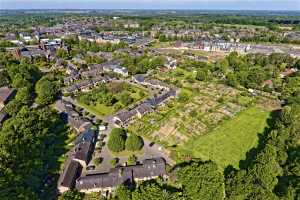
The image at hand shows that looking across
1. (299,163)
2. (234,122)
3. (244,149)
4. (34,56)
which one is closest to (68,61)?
(34,56)

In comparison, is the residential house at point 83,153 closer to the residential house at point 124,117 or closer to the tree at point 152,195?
the residential house at point 124,117

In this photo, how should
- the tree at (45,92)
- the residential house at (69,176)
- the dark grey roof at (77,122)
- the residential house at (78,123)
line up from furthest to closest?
the tree at (45,92) < the dark grey roof at (77,122) < the residential house at (78,123) < the residential house at (69,176)

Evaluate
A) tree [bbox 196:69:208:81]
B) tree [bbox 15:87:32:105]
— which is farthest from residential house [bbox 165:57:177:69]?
tree [bbox 15:87:32:105]

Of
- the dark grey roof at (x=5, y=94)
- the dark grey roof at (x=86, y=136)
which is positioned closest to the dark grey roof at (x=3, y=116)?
the dark grey roof at (x=5, y=94)

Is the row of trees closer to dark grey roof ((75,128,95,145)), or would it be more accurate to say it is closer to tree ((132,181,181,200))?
dark grey roof ((75,128,95,145))

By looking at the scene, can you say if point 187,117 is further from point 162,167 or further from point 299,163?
point 299,163

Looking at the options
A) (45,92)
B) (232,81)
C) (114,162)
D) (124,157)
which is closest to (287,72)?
(232,81)

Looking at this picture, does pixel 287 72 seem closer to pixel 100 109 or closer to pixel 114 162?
pixel 100 109
